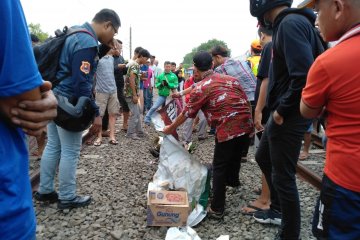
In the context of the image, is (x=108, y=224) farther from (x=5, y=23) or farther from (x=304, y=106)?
(x=5, y=23)

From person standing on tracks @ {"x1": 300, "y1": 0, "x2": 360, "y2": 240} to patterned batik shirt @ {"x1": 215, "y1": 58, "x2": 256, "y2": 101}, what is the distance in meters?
2.99

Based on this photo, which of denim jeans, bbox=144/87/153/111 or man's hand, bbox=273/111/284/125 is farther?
denim jeans, bbox=144/87/153/111

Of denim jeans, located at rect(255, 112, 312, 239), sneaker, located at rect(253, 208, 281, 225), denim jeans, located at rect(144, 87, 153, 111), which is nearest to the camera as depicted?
denim jeans, located at rect(255, 112, 312, 239)

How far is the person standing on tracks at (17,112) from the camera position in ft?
2.53

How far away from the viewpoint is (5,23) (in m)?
0.75

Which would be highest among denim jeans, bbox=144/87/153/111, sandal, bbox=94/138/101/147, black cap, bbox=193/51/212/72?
black cap, bbox=193/51/212/72

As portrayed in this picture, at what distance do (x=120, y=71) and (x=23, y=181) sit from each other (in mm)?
6139

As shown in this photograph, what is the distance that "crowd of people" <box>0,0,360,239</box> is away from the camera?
85cm

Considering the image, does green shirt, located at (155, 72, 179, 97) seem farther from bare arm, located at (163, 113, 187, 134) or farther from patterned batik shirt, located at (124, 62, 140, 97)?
bare arm, located at (163, 113, 187, 134)

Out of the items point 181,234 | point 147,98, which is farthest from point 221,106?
point 147,98

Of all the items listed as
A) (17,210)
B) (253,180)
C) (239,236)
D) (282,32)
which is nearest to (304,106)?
(282,32)

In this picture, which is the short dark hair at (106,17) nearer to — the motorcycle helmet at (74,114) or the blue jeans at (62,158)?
the motorcycle helmet at (74,114)

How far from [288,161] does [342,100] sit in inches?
36.7

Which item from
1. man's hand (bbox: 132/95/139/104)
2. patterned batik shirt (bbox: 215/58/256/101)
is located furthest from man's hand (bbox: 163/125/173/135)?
man's hand (bbox: 132/95/139/104)
